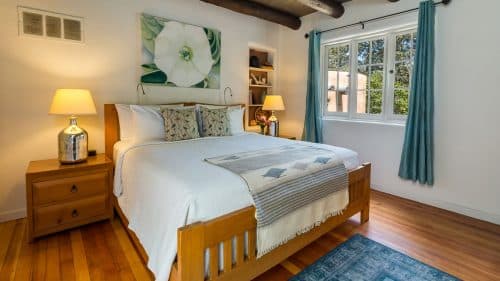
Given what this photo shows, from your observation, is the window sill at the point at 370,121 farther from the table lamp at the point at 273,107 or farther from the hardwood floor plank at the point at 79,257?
the hardwood floor plank at the point at 79,257

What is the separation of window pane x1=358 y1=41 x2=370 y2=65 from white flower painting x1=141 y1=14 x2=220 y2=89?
1879mm

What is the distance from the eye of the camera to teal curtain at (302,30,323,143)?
3.76m

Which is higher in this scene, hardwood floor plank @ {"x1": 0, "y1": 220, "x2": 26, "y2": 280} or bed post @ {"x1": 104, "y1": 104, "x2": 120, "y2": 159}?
bed post @ {"x1": 104, "y1": 104, "x2": 120, "y2": 159}

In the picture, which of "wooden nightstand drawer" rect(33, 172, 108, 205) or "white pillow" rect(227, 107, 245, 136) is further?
"white pillow" rect(227, 107, 245, 136)

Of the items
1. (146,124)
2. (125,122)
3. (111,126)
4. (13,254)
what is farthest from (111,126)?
(13,254)

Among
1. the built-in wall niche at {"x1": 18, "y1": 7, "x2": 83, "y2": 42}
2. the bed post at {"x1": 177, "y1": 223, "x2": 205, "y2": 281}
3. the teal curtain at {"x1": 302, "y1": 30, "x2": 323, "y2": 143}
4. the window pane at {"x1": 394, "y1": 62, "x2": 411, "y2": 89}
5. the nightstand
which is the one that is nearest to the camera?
the bed post at {"x1": 177, "y1": 223, "x2": 205, "y2": 281}

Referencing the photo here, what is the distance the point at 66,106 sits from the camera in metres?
2.19

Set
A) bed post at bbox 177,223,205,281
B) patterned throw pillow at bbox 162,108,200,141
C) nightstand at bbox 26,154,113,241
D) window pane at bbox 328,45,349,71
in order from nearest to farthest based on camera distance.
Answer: bed post at bbox 177,223,205,281 → nightstand at bbox 26,154,113,241 → patterned throw pillow at bbox 162,108,200,141 → window pane at bbox 328,45,349,71

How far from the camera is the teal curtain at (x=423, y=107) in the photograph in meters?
2.67

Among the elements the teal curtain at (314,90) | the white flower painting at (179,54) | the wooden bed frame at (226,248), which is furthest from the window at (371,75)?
the wooden bed frame at (226,248)

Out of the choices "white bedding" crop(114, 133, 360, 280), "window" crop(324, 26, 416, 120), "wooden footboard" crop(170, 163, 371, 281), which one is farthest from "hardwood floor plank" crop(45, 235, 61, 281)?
"window" crop(324, 26, 416, 120)

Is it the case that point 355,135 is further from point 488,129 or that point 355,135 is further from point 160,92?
point 160,92

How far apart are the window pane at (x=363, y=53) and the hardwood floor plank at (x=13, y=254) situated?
3.92 metres

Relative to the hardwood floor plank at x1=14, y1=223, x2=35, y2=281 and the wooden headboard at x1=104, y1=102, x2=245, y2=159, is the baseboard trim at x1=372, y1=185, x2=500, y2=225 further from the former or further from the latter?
the hardwood floor plank at x1=14, y1=223, x2=35, y2=281
